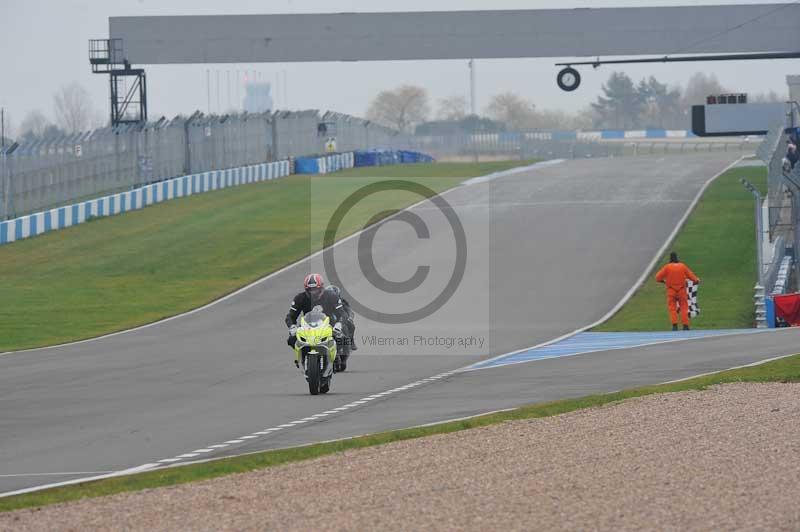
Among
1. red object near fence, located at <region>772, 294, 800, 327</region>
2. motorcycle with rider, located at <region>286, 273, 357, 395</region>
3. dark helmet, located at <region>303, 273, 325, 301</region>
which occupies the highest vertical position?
dark helmet, located at <region>303, 273, 325, 301</region>

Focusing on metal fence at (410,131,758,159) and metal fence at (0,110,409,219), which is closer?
metal fence at (0,110,409,219)

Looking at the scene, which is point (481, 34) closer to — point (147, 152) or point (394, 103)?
point (147, 152)

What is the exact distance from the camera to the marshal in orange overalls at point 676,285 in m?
24.9

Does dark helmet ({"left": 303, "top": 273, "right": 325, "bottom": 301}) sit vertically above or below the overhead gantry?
below

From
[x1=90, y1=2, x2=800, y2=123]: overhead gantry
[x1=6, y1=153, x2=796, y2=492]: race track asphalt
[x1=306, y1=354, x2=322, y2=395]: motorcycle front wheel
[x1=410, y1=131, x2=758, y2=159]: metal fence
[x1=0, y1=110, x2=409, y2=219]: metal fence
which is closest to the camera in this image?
[x1=6, y1=153, x2=796, y2=492]: race track asphalt

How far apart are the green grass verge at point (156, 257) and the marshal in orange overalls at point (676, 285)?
11.5m

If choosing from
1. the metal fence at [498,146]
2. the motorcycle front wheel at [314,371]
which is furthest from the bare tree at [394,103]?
the motorcycle front wheel at [314,371]

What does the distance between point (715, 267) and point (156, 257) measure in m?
16.2

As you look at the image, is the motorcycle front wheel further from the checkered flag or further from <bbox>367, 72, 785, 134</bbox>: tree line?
<bbox>367, 72, 785, 134</bbox>: tree line

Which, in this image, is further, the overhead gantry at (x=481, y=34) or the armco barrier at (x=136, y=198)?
the overhead gantry at (x=481, y=34)

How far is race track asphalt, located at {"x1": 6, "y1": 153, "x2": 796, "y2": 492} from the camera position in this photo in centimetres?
1396

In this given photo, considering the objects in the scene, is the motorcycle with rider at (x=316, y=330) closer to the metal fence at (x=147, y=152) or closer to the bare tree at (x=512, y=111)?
the metal fence at (x=147, y=152)

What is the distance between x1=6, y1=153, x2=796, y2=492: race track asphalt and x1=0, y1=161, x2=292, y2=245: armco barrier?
414 inches

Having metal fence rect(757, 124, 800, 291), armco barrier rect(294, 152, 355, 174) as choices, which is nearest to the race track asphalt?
metal fence rect(757, 124, 800, 291)
